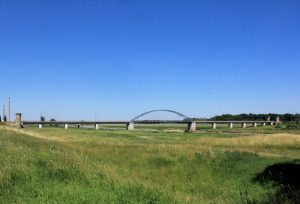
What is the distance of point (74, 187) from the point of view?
1241 cm

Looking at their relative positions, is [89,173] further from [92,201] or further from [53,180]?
[92,201]

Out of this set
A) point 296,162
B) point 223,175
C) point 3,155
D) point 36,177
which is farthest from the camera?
point 296,162

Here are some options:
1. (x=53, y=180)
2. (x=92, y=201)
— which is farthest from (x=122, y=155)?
(x=92, y=201)

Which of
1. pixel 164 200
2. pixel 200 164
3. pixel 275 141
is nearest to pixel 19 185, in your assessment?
pixel 164 200

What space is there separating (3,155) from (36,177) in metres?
3.88

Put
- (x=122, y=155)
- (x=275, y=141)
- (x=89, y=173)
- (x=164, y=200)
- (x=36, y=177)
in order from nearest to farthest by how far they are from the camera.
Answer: (x=164, y=200)
(x=36, y=177)
(x=89, y=173)
(x=122, y=155)
(x=275, y=141)

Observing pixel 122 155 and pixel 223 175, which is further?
pixel 122 155

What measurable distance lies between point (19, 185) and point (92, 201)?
284 cm

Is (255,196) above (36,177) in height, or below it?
below

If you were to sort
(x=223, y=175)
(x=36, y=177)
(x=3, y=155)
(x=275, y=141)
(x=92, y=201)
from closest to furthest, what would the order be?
(x=92, y=201) < (x=36, y=177) < (x=3, y=155) < (x=223, y=175) < (x=275, y=141)

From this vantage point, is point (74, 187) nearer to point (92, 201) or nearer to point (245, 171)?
point (92, 201)

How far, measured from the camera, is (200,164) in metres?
27.1

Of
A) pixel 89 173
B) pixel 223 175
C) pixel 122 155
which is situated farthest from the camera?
pixel 122 155

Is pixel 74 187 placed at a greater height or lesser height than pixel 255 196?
greater
